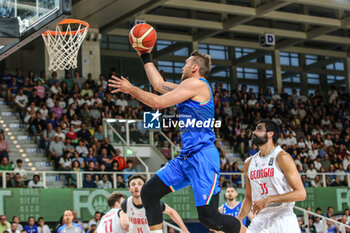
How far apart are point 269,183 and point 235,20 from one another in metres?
Answer: 19.1

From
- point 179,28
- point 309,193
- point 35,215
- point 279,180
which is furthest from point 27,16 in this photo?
point 179,28

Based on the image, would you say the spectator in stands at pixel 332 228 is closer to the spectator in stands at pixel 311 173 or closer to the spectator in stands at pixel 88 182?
the spectator in stands at pixel 311 173

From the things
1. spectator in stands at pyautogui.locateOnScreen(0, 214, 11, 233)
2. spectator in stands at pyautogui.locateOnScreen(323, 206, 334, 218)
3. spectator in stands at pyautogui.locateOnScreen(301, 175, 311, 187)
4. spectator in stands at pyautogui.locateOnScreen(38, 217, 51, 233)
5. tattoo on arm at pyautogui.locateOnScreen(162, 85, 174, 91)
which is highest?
tattoo on arm at pyautogui.locateOnScreen(162, 85, 174, 91)

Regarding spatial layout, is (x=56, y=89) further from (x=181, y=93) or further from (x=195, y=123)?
(x=181, y=93)

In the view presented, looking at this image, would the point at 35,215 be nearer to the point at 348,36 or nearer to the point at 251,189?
the point at 251,189

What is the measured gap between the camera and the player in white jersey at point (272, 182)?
688 cm

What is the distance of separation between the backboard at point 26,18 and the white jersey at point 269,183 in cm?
313

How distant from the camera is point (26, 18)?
8.40 meters

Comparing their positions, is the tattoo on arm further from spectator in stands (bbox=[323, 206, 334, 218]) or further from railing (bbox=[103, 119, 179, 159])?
spectator in stands (bbox=[323, 206, 334, 218])

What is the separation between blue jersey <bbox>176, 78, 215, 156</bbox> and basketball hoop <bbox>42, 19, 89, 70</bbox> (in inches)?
187

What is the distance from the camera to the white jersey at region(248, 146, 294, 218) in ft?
22.7

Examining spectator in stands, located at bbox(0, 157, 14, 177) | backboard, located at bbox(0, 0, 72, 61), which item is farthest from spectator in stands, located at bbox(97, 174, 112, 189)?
backboard, located at bbox(0, 0, 72, 61)

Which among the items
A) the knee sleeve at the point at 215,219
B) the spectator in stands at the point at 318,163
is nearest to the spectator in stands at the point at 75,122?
the spectator in stands at the point at 318,163

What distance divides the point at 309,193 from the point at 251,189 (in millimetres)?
13421
